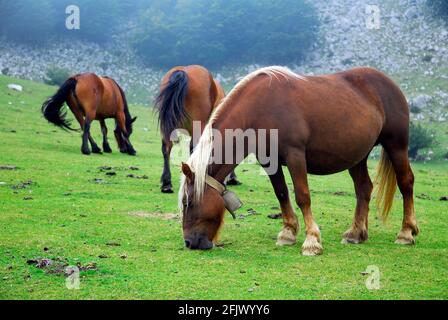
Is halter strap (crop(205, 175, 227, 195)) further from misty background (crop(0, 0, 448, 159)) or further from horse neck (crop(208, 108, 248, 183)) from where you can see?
misty background (crop(0, 0, 448, 159))

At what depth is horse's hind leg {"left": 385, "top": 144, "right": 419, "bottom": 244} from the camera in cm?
770

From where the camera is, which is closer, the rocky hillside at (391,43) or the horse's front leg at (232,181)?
the horse's front leg at (232,181)

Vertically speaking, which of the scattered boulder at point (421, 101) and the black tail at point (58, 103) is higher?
the black tail at point (58, 103)

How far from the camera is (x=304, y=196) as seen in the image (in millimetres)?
6836

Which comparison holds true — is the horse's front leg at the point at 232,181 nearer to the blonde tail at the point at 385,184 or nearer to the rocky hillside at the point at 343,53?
the blonde tail at the point at 385,184

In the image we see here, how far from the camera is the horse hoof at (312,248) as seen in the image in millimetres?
6637

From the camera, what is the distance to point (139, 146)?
21.0 m

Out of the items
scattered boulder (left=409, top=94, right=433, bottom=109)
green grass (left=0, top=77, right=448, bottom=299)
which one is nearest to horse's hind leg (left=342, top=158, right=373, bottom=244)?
green grass (left=0, top=77, right=448, bottom=299)

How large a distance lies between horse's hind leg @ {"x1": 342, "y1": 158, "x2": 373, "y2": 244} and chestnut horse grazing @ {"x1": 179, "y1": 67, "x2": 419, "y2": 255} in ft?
0.04

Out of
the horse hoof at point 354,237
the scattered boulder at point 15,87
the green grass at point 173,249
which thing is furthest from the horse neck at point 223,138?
the scattered boulder at point 15,87

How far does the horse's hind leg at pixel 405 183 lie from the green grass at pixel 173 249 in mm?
288

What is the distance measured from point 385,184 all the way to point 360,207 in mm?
576

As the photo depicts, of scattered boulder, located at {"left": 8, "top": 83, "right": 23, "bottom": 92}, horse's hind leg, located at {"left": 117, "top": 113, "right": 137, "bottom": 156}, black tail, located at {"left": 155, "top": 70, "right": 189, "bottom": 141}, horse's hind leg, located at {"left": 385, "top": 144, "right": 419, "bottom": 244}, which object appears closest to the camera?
horse's hind leg, located at {"left": 385, "top": 144, "right": 419, "bottom": 244}

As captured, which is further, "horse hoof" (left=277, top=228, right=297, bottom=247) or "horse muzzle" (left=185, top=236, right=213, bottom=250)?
"horse hoof" (left=277, top=228, right=297, bottom=247)
